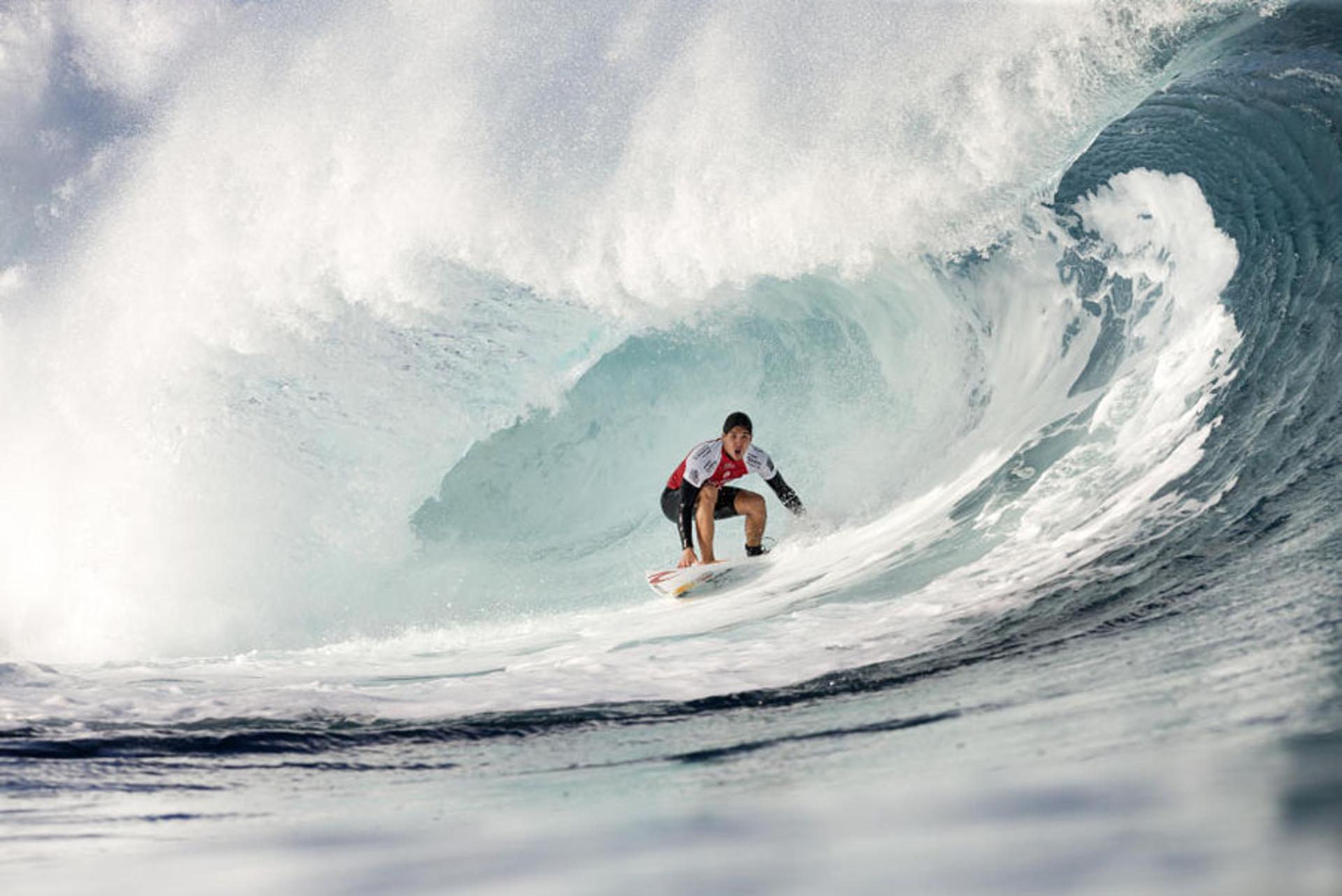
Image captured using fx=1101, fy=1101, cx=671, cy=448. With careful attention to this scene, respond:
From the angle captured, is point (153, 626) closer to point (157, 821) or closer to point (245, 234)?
point (245, 234)

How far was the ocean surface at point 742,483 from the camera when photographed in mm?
2354

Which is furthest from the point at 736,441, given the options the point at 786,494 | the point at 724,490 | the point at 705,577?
the point at 705,577

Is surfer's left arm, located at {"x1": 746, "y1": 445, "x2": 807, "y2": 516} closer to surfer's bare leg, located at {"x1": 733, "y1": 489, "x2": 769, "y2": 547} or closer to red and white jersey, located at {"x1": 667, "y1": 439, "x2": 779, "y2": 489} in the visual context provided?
red and white jersey, located at {"x1": 667, "y1": 439, "x2": 779, "y2": 489}

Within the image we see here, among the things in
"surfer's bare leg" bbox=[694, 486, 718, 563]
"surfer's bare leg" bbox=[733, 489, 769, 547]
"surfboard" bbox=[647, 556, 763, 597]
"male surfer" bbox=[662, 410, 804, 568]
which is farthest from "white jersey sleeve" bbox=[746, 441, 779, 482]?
"surfboard" bbox=[647, 556, 763, 597]

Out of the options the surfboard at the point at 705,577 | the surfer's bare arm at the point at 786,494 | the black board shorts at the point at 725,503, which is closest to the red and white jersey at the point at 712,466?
the black board shorts at the point at 725,503

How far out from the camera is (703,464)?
6.61 meters

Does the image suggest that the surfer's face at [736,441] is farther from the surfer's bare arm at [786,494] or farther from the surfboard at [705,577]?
the surfboard at [705,577]

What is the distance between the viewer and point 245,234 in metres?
9.55

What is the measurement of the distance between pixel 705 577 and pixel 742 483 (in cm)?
200

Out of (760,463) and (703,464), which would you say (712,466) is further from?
(760,463)

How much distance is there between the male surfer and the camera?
6.52 meters

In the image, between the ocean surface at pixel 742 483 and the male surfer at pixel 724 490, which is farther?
the male surfer at pixel 724 490

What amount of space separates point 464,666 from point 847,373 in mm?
4729

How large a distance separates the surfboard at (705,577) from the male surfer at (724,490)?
8 centimetres
